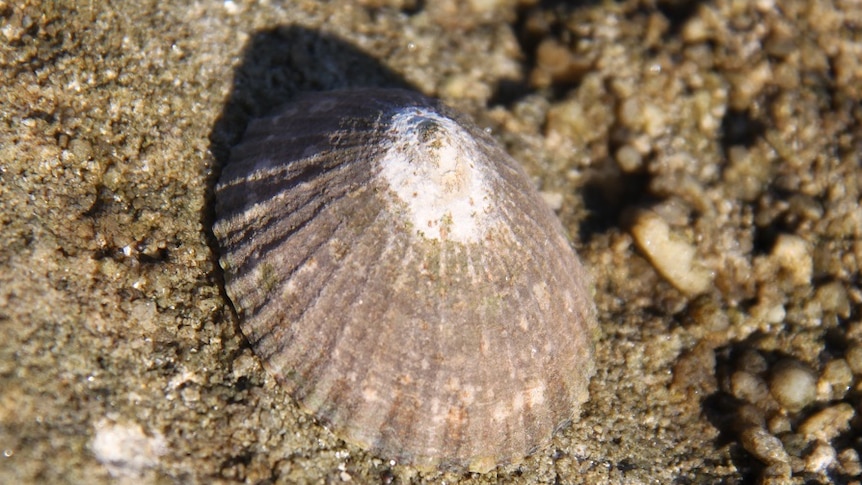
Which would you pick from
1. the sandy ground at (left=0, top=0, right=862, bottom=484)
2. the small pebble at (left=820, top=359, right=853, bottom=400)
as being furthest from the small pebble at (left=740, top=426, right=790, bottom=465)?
the small pebble at (left=820, top=359, right=853, bottom=400)

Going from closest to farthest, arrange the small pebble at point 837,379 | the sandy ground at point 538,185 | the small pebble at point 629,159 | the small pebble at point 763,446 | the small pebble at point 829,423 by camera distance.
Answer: the sandy ground at point 538,185 < the small pebble at point 763,446 < the small pebble at point 829,423 < the small pebble at point 837,379 < the small pebble at point 629,159

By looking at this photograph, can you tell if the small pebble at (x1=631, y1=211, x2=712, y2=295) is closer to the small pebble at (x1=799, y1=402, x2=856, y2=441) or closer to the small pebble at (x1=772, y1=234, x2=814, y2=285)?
the small pebble at (x1=772, y1=234, x2=814, y2=285)

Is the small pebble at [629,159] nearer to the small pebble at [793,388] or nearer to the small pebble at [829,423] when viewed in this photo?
the small pebble at [793,388]

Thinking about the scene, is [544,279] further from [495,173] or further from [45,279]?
[45,279]

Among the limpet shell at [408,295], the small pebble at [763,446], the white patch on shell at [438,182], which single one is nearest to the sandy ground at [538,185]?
the small pebble at [763,446]

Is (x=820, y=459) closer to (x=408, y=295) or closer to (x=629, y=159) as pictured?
(x=629, y=159)

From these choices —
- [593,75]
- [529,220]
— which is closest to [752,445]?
[529,220]

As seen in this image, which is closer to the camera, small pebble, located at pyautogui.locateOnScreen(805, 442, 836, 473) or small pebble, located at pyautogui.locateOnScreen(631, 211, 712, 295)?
small pebble, located at pyautogui.locateOnScreen(805, 442, 836, 473)
